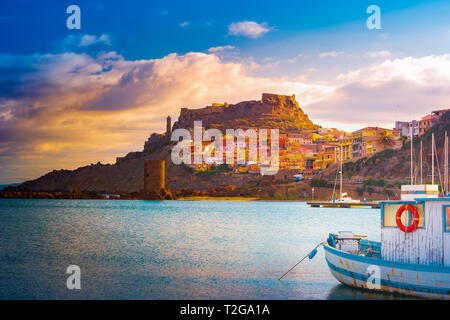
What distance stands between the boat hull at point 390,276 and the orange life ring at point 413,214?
1.08 meters

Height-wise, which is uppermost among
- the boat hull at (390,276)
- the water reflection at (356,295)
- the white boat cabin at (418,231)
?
the white boat cabin at (418,231)

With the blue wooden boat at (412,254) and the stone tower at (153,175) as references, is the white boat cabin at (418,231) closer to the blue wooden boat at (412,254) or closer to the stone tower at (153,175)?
the blue wooden boat at (412,254)

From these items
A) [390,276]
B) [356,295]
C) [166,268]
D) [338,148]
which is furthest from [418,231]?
[338,148]

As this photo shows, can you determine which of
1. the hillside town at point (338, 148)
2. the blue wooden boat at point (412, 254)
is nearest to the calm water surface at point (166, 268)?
the blue wooden boat at point (412, 254)

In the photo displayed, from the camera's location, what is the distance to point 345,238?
18.7 meters

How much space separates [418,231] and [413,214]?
0.50 metres

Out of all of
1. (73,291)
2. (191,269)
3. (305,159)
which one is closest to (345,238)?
(191,269)

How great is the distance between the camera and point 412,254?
1471 centimetres

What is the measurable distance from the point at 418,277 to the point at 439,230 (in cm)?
142

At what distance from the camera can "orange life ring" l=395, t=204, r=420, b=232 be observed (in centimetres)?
1465

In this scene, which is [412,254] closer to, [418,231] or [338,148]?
[418,231]

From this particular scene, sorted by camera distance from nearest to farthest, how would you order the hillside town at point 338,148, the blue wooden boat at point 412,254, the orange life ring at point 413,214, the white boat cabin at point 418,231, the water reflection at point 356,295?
the blue wooden boat at point 412,254 → the white boat cabin at point 418,231 → the orange life ring at point 413,214 → the water reflection at point 356,295 → the hillside town at point 338,148

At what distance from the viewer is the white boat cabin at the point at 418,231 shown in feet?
46.4
